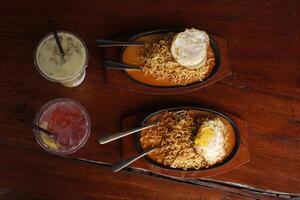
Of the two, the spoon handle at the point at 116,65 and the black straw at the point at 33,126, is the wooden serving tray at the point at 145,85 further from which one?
the black straw at the point at 33,126

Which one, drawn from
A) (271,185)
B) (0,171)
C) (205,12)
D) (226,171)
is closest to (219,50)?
(205,12)

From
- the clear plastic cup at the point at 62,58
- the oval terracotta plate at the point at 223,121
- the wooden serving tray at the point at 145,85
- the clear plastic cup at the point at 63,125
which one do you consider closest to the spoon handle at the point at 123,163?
the oval terracotta plate at the point at 223,121

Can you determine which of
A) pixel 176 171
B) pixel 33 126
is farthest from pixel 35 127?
pixel 176 171

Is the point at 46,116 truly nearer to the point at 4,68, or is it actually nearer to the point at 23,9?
the point at 4,68

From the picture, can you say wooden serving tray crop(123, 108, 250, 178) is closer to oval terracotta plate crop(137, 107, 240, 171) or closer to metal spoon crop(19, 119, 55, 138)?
oval terracotta plate crop(137, 107, 240, 171)

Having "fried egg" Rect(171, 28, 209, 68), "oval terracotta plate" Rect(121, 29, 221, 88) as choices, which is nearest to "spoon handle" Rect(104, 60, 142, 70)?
"oval terracotta plate" Rect(121, 29, 221, 88)
